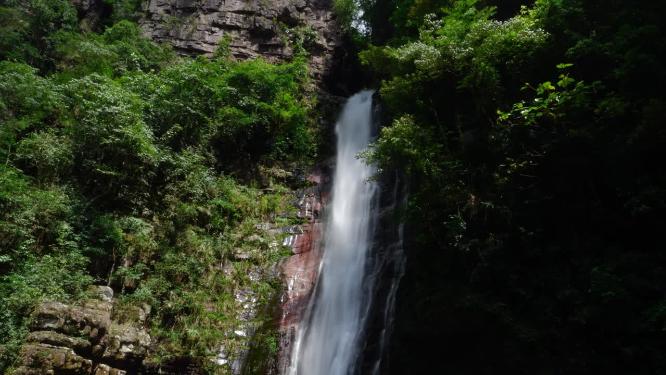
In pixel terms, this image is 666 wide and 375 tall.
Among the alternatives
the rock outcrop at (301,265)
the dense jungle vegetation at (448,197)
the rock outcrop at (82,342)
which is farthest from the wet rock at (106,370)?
the rock outcrop at (301,265)

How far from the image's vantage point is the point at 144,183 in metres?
12.4

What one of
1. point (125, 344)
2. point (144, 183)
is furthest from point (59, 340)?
point (144, 183)

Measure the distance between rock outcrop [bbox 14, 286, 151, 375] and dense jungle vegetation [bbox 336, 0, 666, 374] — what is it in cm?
566

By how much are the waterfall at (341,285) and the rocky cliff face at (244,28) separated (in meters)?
9.13

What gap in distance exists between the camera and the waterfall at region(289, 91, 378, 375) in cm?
1033

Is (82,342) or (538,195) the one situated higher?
(538,195)

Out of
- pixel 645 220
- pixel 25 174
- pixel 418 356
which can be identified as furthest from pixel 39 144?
pixel 645 220

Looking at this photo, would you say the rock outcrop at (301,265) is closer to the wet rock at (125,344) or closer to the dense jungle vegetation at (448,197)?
the dense jungle vegetation at (448,197)

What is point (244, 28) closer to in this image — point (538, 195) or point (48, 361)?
point (48, 361)

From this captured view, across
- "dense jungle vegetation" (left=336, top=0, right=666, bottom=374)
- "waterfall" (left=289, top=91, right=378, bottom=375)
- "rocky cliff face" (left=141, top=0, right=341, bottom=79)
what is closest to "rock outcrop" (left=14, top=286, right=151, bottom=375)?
"waterfall" (left=289, top=91, right=378, bottom=375)

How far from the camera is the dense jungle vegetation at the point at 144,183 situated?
30.8ft

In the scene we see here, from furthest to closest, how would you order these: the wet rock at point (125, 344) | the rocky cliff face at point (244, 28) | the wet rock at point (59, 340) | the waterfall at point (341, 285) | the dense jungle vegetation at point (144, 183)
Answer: the rocky cliff face at point (244, 28)
the waterfall at point (341, 285)
the dense jungle vegetation at point (144, 183)
the wet rock at point (125, 344)
the wet rock at point (59, 340)

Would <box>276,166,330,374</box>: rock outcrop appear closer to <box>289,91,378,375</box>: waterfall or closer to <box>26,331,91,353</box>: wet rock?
<box>289,91,378,375</box>: waterfall

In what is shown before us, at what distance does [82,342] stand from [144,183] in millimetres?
5479
